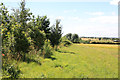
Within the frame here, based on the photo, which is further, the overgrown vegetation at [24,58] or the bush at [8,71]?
the overgrown vegetation at [24,58]

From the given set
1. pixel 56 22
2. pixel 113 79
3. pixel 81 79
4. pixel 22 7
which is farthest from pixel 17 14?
pixel 56 22

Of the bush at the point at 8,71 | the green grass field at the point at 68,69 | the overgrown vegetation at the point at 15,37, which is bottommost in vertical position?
the green grass field at the point at 68,69

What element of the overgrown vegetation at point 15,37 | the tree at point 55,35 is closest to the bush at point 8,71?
the overgrown vegetation at point 15,37

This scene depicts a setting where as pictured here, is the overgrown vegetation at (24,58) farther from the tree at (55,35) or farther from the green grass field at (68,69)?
the tree at (55,35)

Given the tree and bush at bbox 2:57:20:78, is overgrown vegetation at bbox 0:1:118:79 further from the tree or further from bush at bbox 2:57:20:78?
the tree

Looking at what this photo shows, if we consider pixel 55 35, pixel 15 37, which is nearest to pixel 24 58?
pixel 15 37

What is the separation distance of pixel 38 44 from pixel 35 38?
122cm

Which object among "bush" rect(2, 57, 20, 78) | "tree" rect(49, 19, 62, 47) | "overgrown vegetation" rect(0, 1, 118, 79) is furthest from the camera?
"tree" rect(49, 19, 62, 47)

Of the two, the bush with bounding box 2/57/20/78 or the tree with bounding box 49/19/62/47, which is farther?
the tree with bounding box 49/19/62/47

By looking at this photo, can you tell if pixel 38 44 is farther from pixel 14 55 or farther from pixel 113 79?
pixel 113 79

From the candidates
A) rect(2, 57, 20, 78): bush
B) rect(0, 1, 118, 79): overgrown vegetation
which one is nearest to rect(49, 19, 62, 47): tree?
rect(0, 1, 118, 79): overgrown vegetation

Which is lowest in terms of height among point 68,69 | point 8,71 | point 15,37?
point 68,69

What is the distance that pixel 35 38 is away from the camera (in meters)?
23.1

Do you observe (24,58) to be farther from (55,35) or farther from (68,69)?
(55,35)
